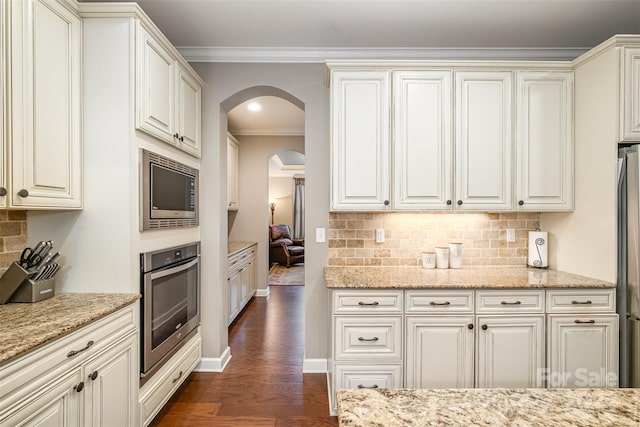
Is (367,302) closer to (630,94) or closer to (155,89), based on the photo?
(155,89)

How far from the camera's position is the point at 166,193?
2.19 metres

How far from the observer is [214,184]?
9.38ft

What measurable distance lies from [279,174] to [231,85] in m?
7.58

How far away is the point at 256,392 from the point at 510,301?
1.96m

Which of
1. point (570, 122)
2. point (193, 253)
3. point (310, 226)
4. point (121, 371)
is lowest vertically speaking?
point (121, 371)

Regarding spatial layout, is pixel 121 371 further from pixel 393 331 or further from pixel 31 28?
pixel 31 28

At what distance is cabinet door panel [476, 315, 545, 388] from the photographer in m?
2.17

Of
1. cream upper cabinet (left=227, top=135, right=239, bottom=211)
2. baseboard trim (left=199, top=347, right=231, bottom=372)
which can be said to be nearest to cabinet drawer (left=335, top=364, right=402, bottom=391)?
baseboard trim (left=199, top=347, right=231, bottom=372)

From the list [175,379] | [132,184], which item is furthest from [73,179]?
[175,379]

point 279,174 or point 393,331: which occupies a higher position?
point 279,174

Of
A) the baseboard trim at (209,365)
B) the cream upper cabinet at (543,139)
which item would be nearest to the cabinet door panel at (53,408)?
the baseboard trim at (209,365)

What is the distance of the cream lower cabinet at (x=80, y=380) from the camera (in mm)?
1150

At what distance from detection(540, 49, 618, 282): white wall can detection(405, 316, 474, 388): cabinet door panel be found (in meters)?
1.01

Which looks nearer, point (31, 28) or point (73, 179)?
point (31, 28)
